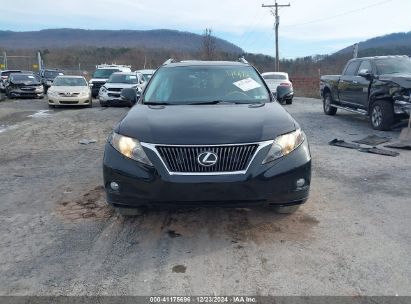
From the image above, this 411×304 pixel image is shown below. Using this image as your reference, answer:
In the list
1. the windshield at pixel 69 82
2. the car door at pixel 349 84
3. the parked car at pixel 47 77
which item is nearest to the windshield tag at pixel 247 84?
the car door at pixel 349 84

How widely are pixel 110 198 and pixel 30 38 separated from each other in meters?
145

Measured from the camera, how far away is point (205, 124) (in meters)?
4.16

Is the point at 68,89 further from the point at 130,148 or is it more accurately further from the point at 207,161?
the point at 207,161

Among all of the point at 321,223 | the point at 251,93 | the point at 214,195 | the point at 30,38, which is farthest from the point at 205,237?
the point at 30,38

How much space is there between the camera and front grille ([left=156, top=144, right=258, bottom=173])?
3816mm

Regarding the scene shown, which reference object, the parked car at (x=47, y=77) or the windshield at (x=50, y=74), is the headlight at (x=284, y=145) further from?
the windshield at (x=50, y=74)

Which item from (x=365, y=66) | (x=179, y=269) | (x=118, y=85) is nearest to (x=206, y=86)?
(x=179, y=269)

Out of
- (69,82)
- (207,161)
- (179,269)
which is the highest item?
(69,82)

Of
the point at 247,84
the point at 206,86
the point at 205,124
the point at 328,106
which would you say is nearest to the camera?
the point at 205,124

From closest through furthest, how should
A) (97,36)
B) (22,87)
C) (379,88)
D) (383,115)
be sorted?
(383,115) → (379,88) → (22,87) → (97,36)

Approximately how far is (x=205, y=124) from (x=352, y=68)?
970 cm

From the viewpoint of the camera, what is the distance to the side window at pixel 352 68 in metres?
12.3

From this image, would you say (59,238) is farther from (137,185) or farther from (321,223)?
(321,223)

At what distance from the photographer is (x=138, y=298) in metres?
3.12
